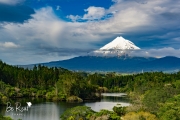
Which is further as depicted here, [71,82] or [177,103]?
[71,82]

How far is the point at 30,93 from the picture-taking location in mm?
68125

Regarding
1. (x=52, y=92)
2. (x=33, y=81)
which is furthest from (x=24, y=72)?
(x=52, y=92)

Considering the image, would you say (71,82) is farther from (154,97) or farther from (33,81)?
(154,97)

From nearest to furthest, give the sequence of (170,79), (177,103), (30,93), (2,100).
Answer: (177,103)
(2,100)
(30,93)
(170,79)

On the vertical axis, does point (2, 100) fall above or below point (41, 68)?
below

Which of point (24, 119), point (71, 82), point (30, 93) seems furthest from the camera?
point (30, 93)

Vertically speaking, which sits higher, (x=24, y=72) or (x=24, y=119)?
(x=24, y=72)

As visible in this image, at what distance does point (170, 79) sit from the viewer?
275 feet

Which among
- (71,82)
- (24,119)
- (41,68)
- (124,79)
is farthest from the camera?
(124,79)

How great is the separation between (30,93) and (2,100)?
21045 millimetres

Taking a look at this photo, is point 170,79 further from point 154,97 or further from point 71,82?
point 154,97

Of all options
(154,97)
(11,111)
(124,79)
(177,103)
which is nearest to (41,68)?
(124,79)

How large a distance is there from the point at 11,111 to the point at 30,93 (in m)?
28.0

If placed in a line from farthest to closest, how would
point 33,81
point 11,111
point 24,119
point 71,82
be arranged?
1. point 33,81
2. point 71,82
3. point 11,111
4. point 24,119
